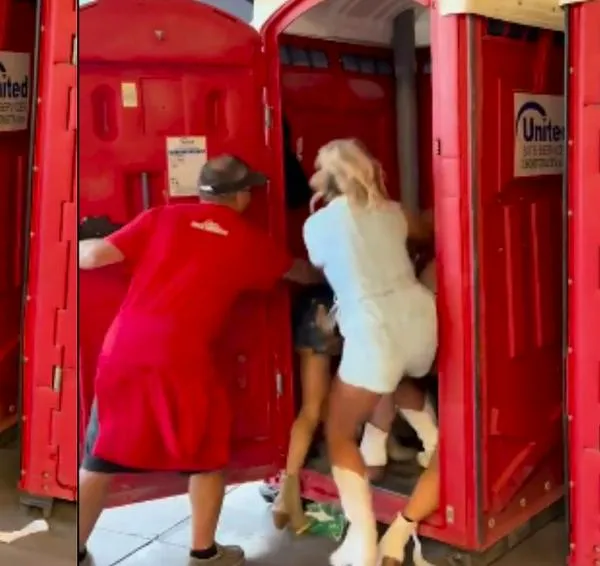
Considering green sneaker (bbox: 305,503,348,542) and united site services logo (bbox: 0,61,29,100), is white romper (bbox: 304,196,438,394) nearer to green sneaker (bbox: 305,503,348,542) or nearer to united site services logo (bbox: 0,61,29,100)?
green sneaker (bbox: 305,503,348,542)

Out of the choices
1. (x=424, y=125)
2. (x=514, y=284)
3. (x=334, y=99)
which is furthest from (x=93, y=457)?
(x=424, y=125)

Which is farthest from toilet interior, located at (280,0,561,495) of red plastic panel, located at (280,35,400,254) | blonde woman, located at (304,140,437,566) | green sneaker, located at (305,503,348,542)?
blonde woman, located at (304,140,437,566)

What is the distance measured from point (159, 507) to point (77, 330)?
0.70 metres

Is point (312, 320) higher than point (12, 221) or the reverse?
the reverse

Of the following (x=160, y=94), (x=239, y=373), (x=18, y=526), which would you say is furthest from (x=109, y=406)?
(x=160, y=94)

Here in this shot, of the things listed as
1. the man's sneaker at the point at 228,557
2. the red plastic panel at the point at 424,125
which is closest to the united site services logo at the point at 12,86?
the man's sneaker at the point at 228,557

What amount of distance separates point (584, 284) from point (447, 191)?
37cm

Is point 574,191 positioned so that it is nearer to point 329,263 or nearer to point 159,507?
point 329,263

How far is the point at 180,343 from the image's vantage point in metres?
2.30

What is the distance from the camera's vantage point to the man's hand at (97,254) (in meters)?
2.02

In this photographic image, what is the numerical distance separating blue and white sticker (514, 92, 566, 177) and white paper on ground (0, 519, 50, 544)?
132 cm

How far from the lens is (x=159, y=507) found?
2.44 meters

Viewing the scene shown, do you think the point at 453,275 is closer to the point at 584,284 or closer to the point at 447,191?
the point at 447,191

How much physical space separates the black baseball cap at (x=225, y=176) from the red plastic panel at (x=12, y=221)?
0.57 metres
